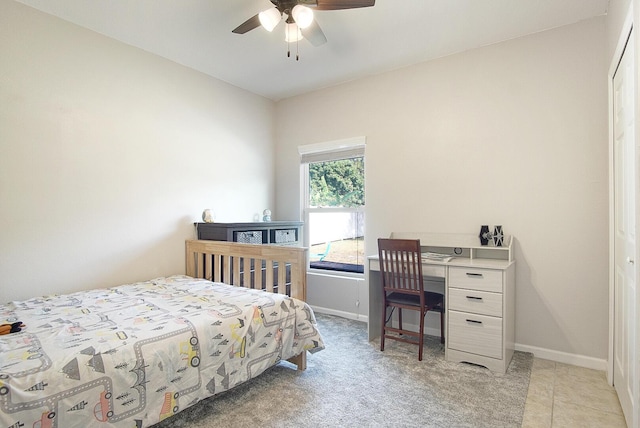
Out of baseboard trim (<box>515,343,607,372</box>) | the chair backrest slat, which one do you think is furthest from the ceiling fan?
baseboard trim (<box>515,343,607,372</box>)

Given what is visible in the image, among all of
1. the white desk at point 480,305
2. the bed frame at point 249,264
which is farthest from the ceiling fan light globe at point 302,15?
the white desk at point 480,305

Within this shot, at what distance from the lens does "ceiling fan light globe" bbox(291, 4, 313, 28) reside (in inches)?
75.6

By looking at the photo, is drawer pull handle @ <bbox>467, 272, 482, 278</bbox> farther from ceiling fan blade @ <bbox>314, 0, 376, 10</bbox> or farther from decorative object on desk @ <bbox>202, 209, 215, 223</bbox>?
decorative object on desk @ <bbox>202, 209, 215, 223</bbox>

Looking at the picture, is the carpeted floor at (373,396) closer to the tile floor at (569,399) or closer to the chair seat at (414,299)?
the tile floor at (569,399)

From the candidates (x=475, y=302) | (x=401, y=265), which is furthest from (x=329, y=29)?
(x=475, y=302)

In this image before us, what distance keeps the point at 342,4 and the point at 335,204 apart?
2276mm

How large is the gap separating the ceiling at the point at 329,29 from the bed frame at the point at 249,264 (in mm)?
1744

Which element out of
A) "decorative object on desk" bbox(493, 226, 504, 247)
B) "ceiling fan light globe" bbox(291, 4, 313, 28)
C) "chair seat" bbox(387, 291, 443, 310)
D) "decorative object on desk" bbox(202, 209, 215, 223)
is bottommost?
"chair seat" bbox(387, 291, 443, 310)

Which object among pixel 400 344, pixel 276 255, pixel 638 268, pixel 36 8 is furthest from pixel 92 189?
pixel 638 268

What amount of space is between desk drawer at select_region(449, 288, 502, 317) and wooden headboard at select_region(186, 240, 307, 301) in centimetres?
117

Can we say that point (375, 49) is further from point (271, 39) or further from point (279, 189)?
point (279, 189)

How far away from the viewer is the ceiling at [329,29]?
2.33 metres

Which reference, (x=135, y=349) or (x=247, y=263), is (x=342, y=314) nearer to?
(x=247, y=263)

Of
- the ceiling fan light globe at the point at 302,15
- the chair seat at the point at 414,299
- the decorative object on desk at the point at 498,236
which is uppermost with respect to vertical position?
the ceiling fan light globe at the point at 302,15
